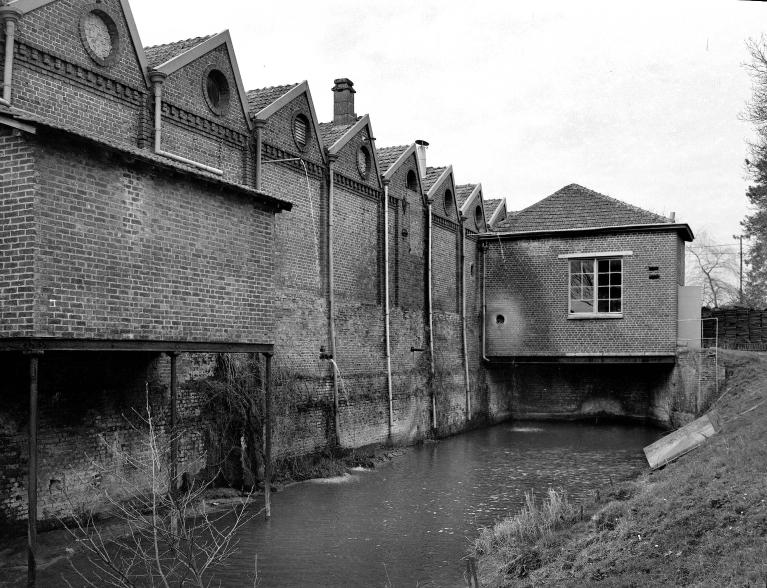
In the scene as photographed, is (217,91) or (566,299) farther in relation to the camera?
(566,299)

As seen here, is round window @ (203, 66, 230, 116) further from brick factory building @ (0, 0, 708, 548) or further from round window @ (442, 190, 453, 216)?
round window @ (442, 190, 453, 216)

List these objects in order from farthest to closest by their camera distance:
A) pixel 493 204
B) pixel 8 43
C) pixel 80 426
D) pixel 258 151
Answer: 1. pixel 493 204
2. pixel 258 151
3. pixel 80 426
4. pixel 8 43

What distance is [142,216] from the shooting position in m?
10.0

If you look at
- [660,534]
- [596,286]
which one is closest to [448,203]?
[596,286]

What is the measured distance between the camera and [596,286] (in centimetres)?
2445

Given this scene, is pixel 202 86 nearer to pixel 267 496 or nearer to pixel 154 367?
pixel 154 367

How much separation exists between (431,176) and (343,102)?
4559 millimetres

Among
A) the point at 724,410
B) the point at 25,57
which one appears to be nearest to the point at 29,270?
the point at 25,57

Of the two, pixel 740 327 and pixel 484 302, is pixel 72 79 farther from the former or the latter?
pixel 740 327

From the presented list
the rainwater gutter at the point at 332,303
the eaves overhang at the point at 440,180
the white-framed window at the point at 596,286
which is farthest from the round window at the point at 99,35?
the white-framed window at the point at 596,286

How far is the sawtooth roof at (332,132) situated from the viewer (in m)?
18.0

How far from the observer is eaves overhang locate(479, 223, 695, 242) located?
77.1ft

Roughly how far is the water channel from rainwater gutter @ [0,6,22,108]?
20.3 feet

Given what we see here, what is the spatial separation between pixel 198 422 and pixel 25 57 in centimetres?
623
